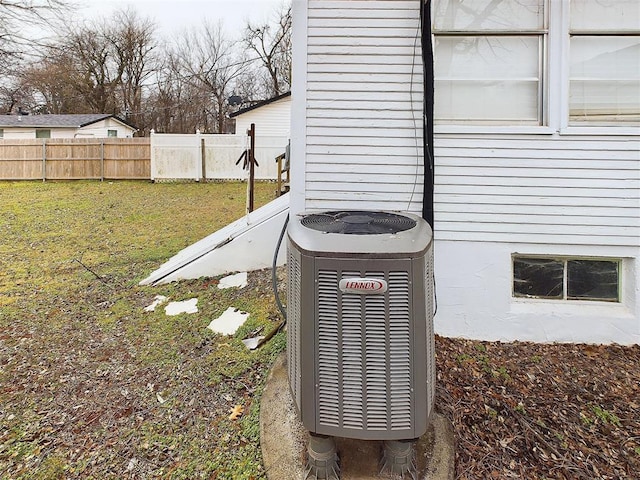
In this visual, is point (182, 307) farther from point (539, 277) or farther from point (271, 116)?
point (271, 116)

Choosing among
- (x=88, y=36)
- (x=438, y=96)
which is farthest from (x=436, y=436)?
(x=88, y=36)

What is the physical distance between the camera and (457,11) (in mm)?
3248

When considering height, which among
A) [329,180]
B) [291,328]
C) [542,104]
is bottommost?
[291,328]

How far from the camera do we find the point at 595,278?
3.29 m

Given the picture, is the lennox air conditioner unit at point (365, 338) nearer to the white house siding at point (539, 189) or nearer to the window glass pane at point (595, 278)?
the white house siding at point (539, 189)

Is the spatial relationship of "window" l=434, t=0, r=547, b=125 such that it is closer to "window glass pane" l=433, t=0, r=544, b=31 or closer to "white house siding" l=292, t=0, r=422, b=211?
"window glass pane" l=433, t=0, r=544, b=31

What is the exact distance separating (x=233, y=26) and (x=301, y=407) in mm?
36659

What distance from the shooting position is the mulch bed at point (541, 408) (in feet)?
6.81

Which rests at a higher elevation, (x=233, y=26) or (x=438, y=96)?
(x=233, y=26)

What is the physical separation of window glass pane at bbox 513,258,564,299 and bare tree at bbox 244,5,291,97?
2568cm

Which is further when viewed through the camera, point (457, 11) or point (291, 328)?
point (457, 11)

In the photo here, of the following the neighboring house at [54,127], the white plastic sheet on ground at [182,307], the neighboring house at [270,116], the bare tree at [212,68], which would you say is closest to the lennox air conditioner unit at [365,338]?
the white plastic sheet on ground at [182,307]

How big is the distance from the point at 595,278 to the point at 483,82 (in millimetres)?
1804

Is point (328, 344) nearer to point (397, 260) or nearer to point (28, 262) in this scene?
point (397, 260)
